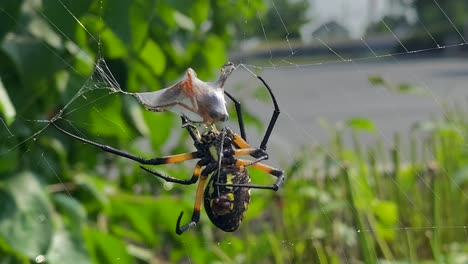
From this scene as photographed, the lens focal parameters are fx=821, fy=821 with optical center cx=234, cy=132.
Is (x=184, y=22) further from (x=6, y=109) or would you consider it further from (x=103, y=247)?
(x=6, y=109)

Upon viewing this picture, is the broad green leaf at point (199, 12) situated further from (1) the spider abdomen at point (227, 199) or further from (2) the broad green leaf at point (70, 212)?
(1) the spider abdomen at point (227, 199)

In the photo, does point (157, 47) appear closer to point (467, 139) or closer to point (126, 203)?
point (126, 203)

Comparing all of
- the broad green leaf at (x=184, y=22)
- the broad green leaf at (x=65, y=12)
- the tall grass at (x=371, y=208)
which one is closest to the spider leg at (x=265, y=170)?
the broad green leaf at (x=65, y=12)

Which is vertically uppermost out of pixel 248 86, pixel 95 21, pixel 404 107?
pixel 95 21

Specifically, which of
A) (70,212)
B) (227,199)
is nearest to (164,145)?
(70,212)

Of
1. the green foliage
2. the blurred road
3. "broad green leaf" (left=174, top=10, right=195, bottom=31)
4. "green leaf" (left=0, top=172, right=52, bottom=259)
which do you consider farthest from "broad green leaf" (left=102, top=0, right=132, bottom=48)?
the blurred road

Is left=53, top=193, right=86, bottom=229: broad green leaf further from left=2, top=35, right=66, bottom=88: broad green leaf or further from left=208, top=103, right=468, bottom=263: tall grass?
left=208, top=103, right=468, bottom=263: tall grass

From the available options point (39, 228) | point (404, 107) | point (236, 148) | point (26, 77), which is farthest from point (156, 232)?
point (404, 107)
